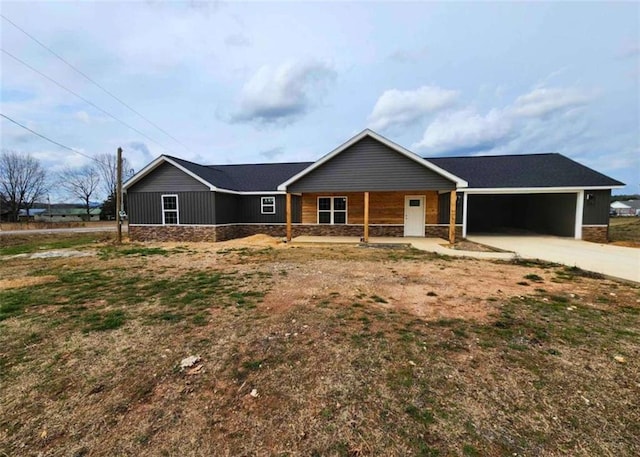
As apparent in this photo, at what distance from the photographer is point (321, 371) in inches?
120

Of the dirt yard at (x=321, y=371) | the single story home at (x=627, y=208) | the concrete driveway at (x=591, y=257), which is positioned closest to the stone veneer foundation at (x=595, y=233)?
the concrete driveway at (x=591, y=257)

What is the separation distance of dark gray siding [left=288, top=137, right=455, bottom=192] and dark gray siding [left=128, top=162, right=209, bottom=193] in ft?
19.3

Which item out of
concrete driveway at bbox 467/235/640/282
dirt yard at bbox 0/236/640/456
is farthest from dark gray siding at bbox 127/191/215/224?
concrete driveway at bbox 467/235/640/282

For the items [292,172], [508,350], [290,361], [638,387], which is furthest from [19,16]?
[638,387]

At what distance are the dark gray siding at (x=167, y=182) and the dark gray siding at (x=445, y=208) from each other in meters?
12.4

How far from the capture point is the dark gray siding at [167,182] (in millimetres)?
15969

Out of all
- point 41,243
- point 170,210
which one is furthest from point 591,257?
point 41,243

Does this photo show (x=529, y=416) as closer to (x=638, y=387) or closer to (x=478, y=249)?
(x=638, y=387)

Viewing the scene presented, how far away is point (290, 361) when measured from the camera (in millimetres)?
3232

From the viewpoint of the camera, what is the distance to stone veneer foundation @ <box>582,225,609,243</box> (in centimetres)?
1438

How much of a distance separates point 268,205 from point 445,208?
32.9ft

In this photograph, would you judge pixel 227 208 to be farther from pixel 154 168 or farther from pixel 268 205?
pixel 154 168

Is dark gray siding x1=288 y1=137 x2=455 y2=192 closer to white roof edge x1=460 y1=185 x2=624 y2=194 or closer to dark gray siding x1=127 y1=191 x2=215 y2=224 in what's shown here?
white roof edge x1=460 y1=185 x2=624 y2=194

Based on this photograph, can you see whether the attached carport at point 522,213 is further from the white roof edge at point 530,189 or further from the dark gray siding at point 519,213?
the white roof edge at point 530,189
